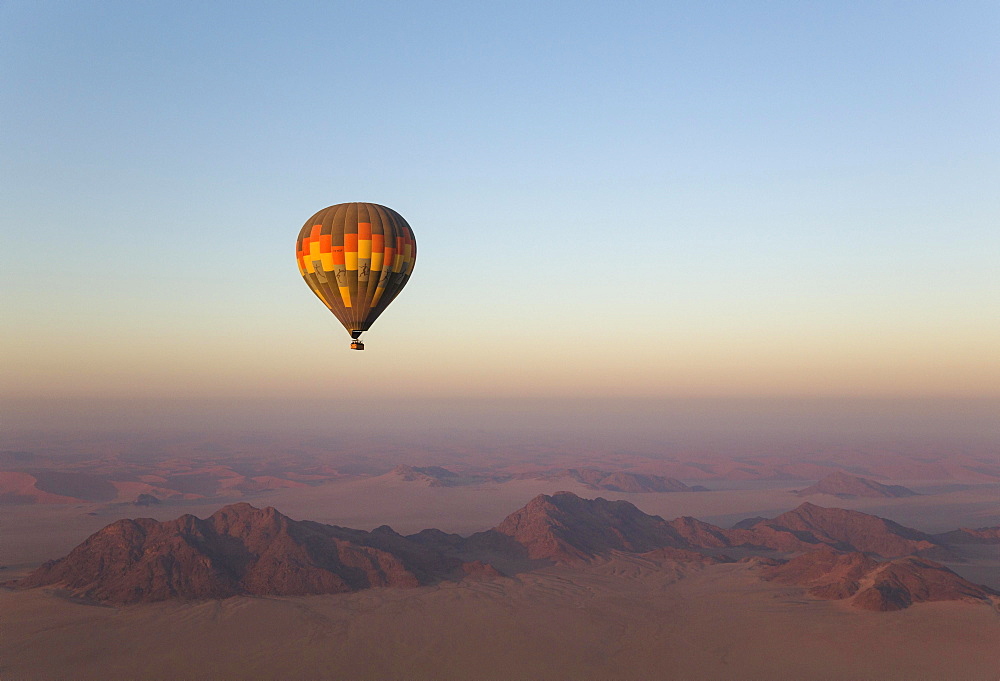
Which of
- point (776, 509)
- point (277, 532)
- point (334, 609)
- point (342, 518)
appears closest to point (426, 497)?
point (342, 518)

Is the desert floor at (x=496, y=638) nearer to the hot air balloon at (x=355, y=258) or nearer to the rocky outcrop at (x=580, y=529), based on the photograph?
the rocky outcrop at (x=580, y=529)

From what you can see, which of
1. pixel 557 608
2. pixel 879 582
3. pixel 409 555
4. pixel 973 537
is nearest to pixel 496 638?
pixel 557 608

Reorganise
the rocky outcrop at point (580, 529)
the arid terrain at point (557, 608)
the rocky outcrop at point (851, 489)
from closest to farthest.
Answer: the arid terrain at point (557, 608) → the rocky outcrop at point (580, 529) → the rocky outcrop at point (851, 489)

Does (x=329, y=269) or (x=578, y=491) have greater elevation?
(x=329, y=269)

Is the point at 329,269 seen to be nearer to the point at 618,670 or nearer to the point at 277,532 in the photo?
the point at 618,670

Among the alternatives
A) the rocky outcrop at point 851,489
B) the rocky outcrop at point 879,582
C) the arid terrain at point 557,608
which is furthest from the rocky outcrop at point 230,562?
the rocky outcrop at point 851,489

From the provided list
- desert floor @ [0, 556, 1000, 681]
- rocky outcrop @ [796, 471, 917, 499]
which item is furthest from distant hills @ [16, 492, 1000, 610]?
rocky outcrop @ [796, 471, 917, 499]

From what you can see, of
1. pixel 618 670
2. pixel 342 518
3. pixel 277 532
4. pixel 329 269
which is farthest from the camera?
pixel 342 518
